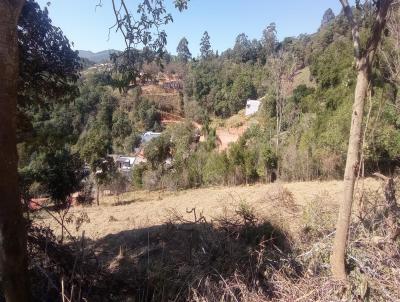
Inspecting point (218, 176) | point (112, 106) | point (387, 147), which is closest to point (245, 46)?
point (112, 106)

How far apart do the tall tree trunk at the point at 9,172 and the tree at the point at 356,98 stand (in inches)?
82.2

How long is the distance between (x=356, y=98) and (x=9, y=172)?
7.18ft

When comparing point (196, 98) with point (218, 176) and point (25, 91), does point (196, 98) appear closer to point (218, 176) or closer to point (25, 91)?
point (218, 176)

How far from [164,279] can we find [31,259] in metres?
1.07

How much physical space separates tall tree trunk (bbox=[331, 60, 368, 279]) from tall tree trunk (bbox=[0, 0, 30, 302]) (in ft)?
6.88

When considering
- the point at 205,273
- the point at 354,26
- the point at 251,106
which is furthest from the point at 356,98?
the point at 251,106

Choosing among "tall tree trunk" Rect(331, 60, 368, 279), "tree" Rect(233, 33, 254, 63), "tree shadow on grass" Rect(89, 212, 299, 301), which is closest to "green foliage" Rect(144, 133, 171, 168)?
"tree shadow on grass" Rect(89, 212, 299, 301)

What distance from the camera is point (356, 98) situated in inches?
94.2

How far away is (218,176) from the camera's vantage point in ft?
53.1

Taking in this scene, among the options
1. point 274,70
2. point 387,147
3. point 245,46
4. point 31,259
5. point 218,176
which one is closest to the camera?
point 31,259

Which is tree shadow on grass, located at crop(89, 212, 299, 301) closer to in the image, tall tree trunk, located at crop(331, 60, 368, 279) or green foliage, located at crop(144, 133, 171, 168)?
tall tree trunk, located at crop(331, 60, 368, 279)

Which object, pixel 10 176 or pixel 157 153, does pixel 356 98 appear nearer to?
pixel 10 176

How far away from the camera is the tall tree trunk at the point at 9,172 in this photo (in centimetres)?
183

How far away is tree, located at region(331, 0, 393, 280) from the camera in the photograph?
2363 millimetres
